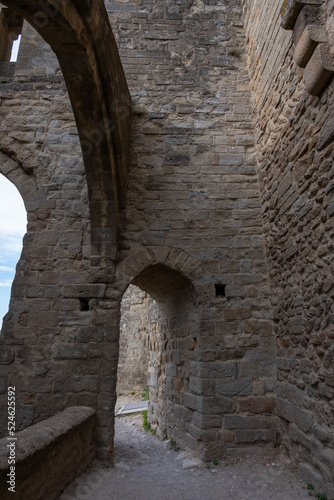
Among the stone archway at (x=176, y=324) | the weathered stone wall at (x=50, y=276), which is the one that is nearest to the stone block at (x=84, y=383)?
the weathered stone wall at (x=50, y=276)

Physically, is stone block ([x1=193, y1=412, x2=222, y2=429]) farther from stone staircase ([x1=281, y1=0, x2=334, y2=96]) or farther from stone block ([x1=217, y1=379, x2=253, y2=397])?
stone staircase ([x1=281, y1=0, x2=334, y2=96])

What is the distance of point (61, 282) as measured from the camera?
3.95 meters

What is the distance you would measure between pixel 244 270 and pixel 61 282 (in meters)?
2.09

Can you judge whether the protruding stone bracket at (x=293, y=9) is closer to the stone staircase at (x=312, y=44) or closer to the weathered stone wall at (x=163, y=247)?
the stone staircase at (x=312, y=44)

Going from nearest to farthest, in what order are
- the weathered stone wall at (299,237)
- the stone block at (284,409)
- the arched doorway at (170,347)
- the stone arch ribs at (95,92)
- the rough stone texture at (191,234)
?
the stone arch ribs at (95,92), the weathered stone wall at (299,237), the rough stone texture at (191,234), the stone block at (284,409), the arched doorway at (170,347)

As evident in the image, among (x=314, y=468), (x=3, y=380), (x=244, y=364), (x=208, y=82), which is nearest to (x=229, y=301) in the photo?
(x=244, y=364)

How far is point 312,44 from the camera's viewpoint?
2742 mm

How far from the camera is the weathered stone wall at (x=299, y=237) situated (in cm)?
272

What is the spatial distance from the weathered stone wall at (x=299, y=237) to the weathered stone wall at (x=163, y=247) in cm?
34

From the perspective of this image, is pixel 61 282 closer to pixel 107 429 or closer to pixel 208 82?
pixel 107 429

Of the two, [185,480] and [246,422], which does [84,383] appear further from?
[246,422]

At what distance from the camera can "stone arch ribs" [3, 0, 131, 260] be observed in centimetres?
243

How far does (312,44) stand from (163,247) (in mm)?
2409

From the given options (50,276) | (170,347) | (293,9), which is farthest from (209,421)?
(293,9)
